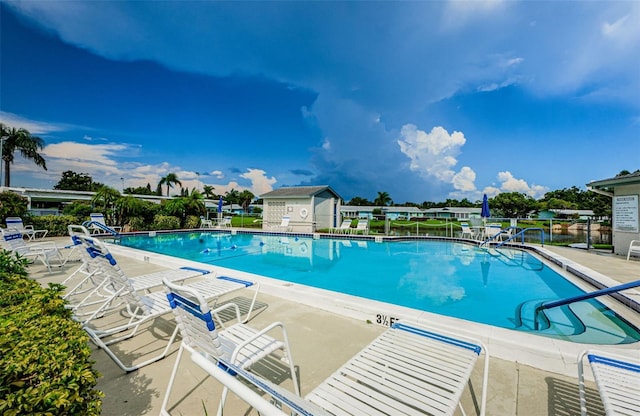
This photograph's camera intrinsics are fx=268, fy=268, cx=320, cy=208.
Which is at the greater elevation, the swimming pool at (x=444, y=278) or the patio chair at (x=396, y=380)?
the patio chair at (x=396, y=380)

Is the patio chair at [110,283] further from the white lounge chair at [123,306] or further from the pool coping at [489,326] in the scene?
the pool coping at [489,326]

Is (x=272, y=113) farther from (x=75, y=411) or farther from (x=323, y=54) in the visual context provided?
(x=75, y=411)

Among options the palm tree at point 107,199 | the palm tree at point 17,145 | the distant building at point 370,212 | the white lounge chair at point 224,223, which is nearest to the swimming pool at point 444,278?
the distant building at point 370,212

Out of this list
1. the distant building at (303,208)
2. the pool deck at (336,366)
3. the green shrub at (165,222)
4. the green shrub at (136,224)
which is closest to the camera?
the pool deck at (336,366)

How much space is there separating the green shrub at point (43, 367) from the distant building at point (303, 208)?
17.8 metres

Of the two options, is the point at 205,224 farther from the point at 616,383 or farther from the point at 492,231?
the point at 616,383

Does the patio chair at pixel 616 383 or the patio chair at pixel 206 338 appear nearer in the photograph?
the patio chair at pixel 616 383

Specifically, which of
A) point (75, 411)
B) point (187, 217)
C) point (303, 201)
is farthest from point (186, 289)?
point (187, 217)

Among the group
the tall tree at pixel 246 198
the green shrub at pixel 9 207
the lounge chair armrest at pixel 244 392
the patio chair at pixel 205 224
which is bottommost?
the patio chair at pixel 205 224

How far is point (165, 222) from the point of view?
18.7m

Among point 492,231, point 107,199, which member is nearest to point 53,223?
point 107,199

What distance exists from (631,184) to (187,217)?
2346 centimetres

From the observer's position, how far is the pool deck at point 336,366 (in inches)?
79.7

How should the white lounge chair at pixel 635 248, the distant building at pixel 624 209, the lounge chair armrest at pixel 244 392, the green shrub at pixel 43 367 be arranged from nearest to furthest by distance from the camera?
1. the lounge chair armrest at pixel 244 392
2. the green shrub at pixel 43 367
3. the white lounge chair at pixel 635 248
4. the distant building at pixel 624 209
